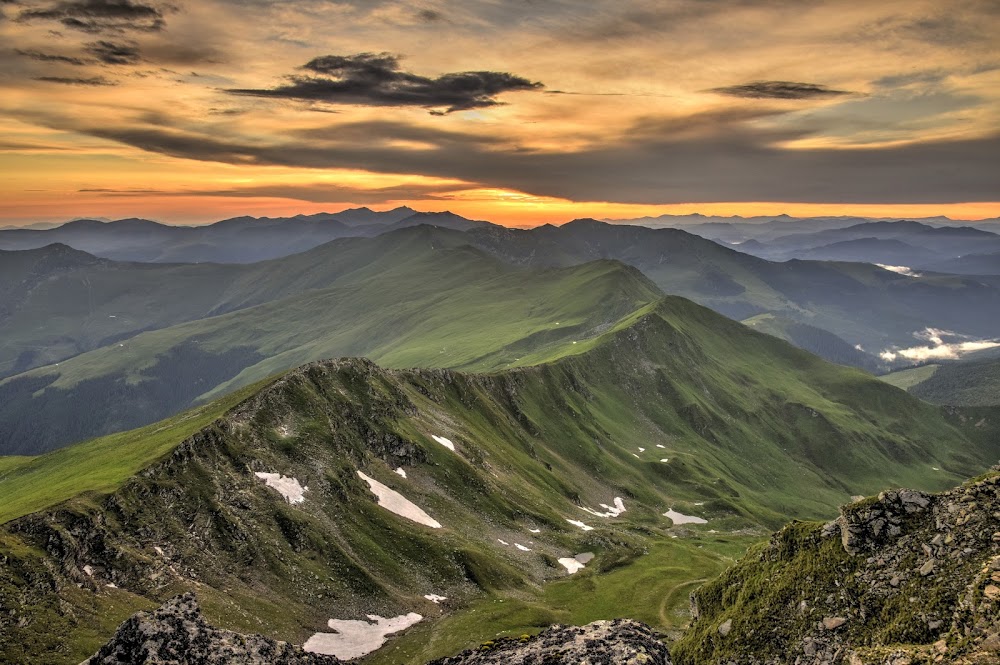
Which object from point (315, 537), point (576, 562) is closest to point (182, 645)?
point (315, 537)

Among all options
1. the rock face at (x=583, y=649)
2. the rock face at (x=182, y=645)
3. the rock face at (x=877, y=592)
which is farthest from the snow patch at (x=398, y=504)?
the rock face at (x=583, y=649)

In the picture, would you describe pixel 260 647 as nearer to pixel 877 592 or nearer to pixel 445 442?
pixel 877 592

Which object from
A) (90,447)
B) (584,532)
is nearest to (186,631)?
(584,532)

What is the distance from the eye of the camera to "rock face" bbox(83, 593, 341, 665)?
99.5ft

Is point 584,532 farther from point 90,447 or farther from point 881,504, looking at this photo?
point 90,447

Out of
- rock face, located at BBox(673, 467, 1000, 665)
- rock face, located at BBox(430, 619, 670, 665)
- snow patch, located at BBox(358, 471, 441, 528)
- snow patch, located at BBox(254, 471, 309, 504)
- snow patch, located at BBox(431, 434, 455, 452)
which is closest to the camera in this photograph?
rock face, located at BBox(430, 619, 670, 665)

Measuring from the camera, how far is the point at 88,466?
124812mm

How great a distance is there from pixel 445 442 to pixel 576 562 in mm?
43151

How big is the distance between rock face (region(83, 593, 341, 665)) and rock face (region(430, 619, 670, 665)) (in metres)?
9.84

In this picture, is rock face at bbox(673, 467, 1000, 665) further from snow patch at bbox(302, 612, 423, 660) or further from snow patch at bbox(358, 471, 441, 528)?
snow patch at bbox(358, 471, 441, 528)


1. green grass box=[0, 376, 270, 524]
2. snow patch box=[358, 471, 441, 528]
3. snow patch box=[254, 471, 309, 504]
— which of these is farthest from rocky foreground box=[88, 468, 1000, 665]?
snow patch box=[358, 471, 441, 528]

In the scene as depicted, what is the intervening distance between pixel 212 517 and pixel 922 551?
8886cm

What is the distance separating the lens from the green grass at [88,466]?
306 feet

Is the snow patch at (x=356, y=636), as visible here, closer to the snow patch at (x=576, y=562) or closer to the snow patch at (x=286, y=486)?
the snow patch at (x=286, y=486)
